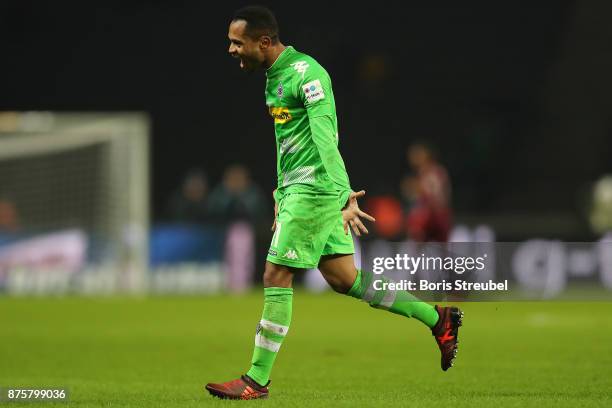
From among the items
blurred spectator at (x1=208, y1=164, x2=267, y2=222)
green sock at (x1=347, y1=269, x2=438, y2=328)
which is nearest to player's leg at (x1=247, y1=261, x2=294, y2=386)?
green sock at (x1=347, y1=269, x2=438, y2=328)

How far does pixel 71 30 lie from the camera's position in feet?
82.4

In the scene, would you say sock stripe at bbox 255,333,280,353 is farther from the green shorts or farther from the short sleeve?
the short sleeve

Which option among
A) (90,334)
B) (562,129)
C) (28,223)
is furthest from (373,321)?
(562,129)

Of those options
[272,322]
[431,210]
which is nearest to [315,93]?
[272,322]

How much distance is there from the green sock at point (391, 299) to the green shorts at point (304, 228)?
0.92 ft

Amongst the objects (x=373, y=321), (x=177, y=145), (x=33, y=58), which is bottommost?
(x=373, y=321)

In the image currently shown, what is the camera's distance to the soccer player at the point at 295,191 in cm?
623

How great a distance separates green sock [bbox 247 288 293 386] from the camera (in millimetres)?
6336

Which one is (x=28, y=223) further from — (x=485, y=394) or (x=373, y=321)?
(x=485, y=394)

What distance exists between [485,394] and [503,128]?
17.9 m

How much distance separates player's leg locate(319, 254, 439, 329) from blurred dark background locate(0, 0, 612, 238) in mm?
15985

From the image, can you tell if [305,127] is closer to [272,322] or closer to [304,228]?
[304,228]

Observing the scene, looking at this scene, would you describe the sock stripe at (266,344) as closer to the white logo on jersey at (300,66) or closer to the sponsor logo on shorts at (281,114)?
the sponsor logo on shorts at (281,114)

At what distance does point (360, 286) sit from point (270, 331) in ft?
1.73
